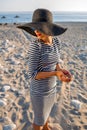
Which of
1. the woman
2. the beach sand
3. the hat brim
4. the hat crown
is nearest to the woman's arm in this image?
the woman

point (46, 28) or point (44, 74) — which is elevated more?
point (46, 28)

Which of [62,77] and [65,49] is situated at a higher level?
[62,77]

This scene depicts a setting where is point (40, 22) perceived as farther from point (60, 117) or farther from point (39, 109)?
point (60, 117)

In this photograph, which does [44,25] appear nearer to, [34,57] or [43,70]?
[34,57]

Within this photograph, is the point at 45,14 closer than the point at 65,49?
Yes

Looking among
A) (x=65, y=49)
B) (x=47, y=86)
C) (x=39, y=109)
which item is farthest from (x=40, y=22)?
(x=65, y=49)

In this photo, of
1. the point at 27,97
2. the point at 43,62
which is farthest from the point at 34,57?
the point at 27,97

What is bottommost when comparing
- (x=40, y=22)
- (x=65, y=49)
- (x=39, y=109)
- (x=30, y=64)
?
(x=65, y=49)

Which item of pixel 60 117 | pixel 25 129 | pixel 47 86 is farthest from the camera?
pixel 60 117

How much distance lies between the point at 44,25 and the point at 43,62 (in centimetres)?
43

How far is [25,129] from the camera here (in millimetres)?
4293

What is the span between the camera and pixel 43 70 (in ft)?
10.8

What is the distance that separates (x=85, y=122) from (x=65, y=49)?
19.6 feet

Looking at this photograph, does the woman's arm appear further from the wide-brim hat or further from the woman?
the wide-brim hat
